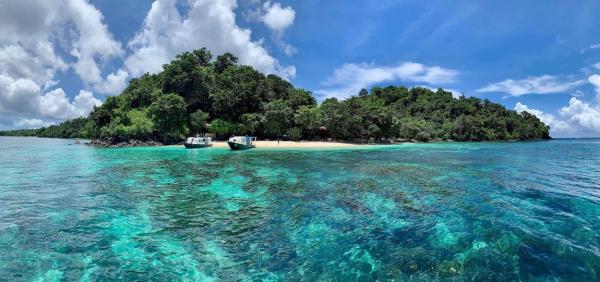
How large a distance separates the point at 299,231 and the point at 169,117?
51.6m

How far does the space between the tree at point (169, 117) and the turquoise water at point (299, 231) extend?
39.1 metres

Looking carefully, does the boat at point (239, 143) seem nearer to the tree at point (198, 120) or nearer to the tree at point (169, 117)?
the tree at point (198, 120)

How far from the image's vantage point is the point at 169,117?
54.6 m

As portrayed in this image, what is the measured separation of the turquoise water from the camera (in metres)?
6.20

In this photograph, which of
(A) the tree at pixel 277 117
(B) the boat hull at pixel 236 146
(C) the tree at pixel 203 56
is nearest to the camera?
(B) the boat hull at pixel 236 146

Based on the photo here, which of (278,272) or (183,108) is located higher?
(183,108)

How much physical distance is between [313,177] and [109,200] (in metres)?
9.69

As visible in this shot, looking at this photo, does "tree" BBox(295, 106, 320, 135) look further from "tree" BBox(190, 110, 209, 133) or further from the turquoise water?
the turquoise water

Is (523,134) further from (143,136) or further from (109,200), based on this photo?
(109,200)

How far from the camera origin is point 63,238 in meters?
7.98

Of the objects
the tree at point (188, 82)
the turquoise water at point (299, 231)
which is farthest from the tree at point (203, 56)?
the turquoise water at point (299, 231)

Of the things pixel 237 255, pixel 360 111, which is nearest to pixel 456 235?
pixel 237 255

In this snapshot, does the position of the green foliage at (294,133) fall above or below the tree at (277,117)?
below

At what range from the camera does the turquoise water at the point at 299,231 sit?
6.20m
